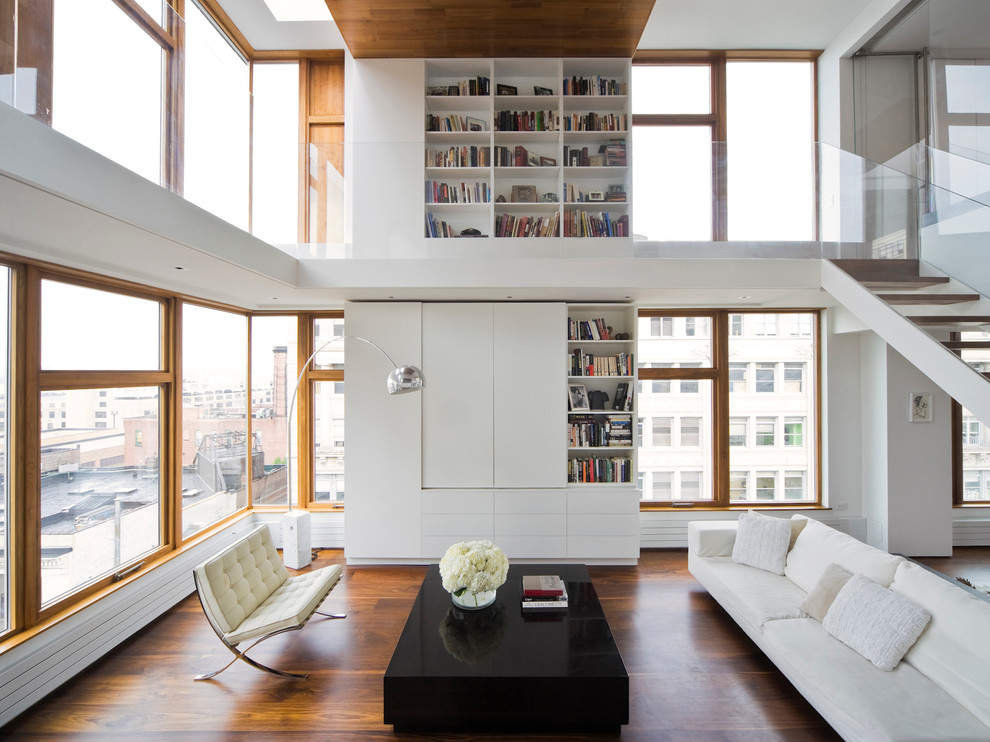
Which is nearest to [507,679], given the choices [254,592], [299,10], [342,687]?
[342,687]

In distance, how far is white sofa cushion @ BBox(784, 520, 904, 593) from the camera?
3.18 m

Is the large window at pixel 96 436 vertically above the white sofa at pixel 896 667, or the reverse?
the large window at pixel 96 436

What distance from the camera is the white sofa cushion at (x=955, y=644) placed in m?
2.34

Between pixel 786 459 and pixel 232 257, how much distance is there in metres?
5.73

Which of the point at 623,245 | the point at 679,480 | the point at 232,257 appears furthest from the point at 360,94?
the point at 679,480

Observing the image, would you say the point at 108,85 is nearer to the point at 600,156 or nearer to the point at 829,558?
the point at 600,156

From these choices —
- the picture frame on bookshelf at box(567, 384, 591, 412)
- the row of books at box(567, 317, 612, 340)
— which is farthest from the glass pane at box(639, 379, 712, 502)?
the row of books at box(567, 317, 612, 340)

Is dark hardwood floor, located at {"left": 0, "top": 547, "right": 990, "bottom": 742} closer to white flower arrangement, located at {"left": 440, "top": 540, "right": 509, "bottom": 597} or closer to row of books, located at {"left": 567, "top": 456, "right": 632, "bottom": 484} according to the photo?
white flower arrangement, located at {"left": 440, "top": 540, "right": 509, "bottom": 597}

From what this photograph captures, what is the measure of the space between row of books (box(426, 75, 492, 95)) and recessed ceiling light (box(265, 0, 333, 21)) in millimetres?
1172

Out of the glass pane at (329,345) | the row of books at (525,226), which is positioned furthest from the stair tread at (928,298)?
the glass pane at (329,345)

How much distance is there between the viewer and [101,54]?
96.8 inches

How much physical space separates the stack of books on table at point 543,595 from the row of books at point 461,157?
3860 mm

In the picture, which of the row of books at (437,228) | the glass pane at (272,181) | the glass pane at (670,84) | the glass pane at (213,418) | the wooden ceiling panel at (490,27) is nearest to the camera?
the glass pane at (272,181)

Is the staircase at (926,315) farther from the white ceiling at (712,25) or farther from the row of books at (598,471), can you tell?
the white ceiling at (712,25)
